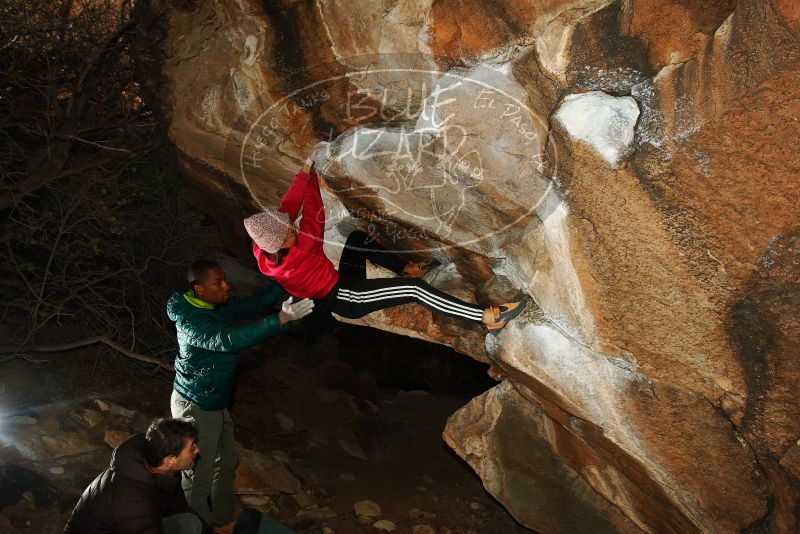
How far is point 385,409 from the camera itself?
820 centimetres

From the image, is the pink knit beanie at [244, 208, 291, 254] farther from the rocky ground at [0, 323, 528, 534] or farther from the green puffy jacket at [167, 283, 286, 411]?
the rocky ground at [0, 323, 528, 534]

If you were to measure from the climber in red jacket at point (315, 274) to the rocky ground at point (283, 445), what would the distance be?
226 cm

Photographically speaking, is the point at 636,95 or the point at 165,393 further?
the point at 165,393

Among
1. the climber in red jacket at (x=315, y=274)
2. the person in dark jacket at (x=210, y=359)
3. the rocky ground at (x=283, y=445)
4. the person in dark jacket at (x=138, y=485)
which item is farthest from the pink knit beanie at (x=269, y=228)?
the rocky ground at (x=283, y=445)

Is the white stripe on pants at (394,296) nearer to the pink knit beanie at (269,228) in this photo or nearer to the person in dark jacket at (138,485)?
the pink knit beanie at (269,228)

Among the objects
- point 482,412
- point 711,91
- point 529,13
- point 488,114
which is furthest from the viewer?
point 482,412

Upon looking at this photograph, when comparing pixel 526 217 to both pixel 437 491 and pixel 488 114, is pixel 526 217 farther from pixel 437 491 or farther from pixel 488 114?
pixel 437 491

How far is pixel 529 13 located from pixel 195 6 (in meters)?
2.91

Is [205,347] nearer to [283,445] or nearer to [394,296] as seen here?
[394,296]

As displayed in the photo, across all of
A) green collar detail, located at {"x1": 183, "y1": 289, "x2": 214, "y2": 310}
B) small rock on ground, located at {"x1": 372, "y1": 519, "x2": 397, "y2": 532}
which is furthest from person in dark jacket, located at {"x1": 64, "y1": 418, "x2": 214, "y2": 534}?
small rock on ground, located at {"x1": 372, "y1": 519, "x2": 397, "y2": 532}

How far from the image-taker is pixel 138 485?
2.73 m

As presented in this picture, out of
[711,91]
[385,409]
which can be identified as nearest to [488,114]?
[711,91]

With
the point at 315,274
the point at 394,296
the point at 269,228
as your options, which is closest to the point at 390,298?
the point at 394,296

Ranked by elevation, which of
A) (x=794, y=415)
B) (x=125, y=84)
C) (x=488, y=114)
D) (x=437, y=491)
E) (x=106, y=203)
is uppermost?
(x=488, y=114)
